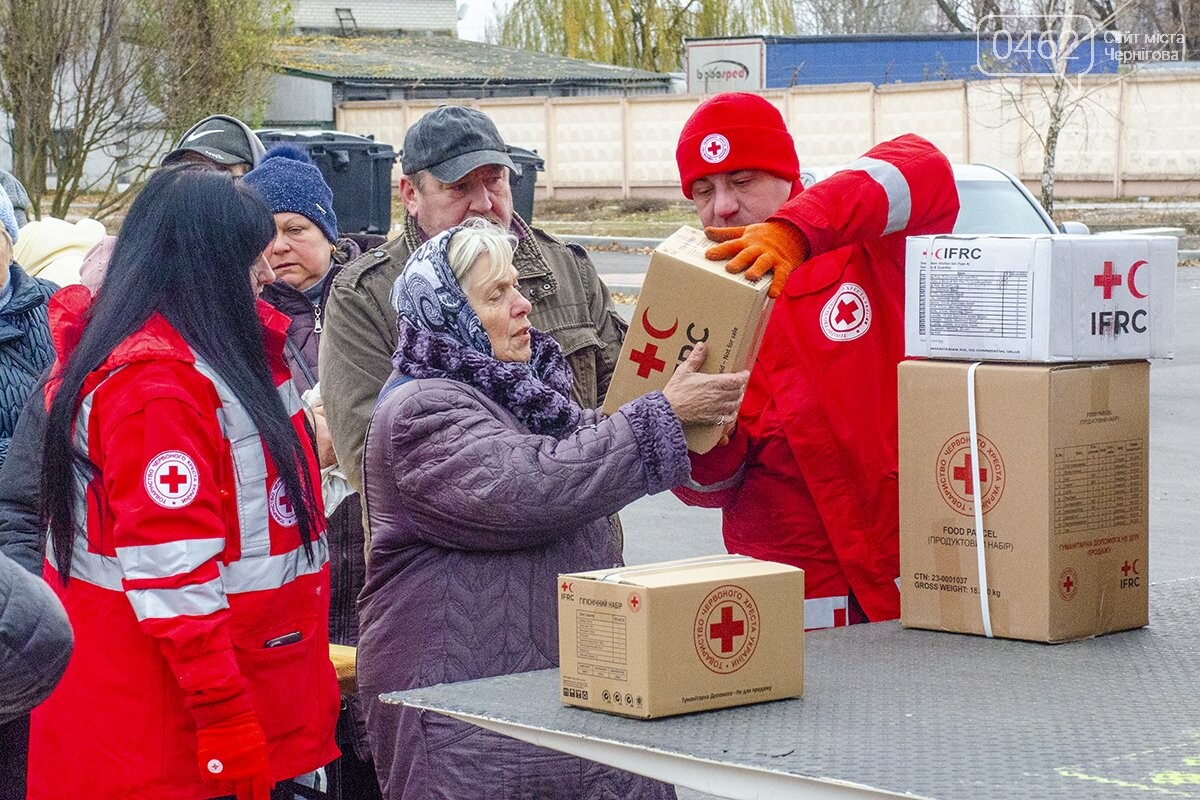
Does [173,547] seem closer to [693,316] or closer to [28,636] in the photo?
[693,316]

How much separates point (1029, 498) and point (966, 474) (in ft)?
0.45

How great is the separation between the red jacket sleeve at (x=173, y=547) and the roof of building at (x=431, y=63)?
36939 mm

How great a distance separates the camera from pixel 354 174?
1183cm

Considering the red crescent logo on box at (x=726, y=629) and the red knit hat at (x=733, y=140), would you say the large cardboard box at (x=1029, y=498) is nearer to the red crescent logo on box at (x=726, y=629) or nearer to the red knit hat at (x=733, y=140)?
the red crescent logo on box at (x=726, y=629)

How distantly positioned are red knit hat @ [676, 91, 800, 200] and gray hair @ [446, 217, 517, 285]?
0.55 m

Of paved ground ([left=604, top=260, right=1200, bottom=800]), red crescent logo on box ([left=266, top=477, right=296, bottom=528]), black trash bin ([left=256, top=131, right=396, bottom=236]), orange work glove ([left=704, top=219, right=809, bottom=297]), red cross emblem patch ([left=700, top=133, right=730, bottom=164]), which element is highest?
black trash bin ([left=256, top=131, right=396, bottom=236])

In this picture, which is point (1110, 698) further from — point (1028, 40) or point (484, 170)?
point (1028, 40)

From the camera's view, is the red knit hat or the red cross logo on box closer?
the red cross logo on box

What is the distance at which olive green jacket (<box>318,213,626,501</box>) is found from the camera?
3.96 m

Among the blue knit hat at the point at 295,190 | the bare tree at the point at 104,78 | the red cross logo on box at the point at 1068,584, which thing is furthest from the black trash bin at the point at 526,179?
the red cross logo on box at the point at 1068,584

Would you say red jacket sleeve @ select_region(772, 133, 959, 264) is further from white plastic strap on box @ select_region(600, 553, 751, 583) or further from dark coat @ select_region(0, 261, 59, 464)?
dark coat @ select_region(0, 261, 59, 464)

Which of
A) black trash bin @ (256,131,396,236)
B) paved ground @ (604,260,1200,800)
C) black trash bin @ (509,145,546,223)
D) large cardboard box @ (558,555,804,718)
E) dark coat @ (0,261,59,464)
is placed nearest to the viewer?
large cardboard box @ (558,555,804,718)

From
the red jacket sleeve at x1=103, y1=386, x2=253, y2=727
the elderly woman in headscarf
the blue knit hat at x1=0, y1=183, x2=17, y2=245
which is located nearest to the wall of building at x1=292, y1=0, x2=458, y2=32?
the blue knit hat at x1=0, y1=183, x2=17, y2=245

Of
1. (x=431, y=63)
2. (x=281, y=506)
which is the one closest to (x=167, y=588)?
(x=281, y=506)
